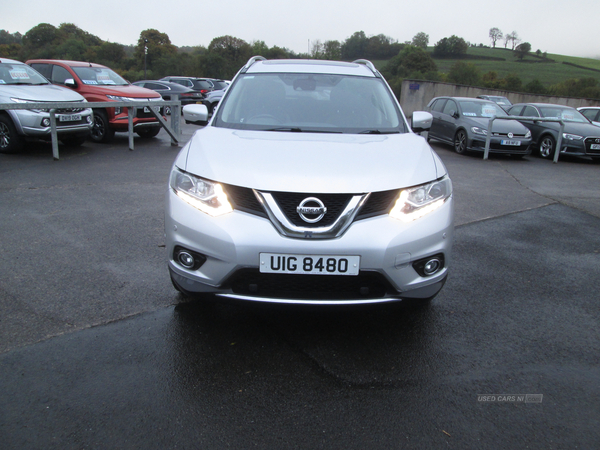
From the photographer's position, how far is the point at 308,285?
2.60 m

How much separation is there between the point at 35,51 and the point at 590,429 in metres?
100

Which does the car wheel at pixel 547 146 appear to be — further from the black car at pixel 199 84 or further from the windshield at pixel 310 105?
the black car at pixel 199 84

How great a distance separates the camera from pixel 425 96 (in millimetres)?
40906

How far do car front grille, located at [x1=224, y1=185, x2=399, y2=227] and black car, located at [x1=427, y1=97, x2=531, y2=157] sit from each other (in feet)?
35.8

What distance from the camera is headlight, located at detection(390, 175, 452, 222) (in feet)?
8.83

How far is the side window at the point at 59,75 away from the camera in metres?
11.4

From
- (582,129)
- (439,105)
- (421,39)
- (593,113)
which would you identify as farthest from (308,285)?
(421,39)

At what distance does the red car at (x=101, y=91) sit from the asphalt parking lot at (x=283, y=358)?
6912mm

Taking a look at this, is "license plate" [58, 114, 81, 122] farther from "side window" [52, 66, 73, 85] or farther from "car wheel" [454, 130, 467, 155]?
"car wheel" [454, 130, 467, 155]

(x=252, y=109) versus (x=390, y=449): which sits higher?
(x=252, y=109)

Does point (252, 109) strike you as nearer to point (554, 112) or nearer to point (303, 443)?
point (303, 443)

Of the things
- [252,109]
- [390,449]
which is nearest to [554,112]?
[252,109]

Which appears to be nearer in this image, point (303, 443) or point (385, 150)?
point (303, 443)

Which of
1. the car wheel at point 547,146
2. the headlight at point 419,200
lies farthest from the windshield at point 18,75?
the car wheel at point 547,146
